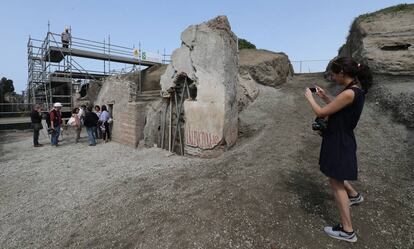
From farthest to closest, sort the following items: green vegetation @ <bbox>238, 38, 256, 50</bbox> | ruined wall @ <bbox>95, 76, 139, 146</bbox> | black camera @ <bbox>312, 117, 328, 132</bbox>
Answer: green vegetation @ <bbox>238, 38, 256, 50</bbox> → ruined wall @ <bbox>95, 76, 139, 146</bbox> → black camera @ <bbox>312, 117, 328, 132</bbox>

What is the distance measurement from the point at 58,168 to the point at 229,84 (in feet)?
17.7

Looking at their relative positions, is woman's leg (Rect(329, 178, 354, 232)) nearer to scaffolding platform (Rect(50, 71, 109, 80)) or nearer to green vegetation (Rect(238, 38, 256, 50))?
green vegetation (Rect(238, 38, 256, 50))

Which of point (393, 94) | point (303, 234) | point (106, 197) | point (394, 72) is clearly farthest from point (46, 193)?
point (394, 72)

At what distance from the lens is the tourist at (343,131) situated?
113 inches

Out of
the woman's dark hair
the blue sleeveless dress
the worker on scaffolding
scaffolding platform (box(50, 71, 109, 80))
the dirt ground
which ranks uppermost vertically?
the worker on scaffolding

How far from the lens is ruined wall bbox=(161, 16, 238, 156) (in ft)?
23.1

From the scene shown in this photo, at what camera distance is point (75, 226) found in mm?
4645

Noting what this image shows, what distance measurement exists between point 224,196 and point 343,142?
2.08 m

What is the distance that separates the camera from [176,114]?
8.59 meters

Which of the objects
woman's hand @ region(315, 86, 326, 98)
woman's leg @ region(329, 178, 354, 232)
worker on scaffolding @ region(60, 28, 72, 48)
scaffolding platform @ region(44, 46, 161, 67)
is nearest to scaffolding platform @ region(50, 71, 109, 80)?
scaffolding platform @ region(44, 46, 161, 67)

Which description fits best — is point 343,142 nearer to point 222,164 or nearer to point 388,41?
point 222,164

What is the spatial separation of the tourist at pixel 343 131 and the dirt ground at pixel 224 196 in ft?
1.57

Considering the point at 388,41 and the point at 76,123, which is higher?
the point at 388,41

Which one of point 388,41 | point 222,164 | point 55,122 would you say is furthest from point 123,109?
point 388,41
